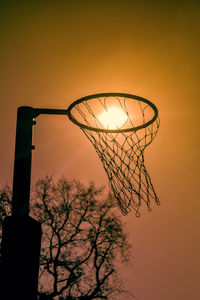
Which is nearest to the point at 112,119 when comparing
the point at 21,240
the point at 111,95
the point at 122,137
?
the point at 122,137

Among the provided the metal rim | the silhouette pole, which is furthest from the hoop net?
the silhouette pole

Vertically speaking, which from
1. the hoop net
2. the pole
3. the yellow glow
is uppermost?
the yellow glow

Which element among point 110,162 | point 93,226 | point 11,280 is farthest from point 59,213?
point 11,280

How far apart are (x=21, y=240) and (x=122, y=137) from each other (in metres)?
2.05

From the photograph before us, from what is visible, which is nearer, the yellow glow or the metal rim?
the metal rim

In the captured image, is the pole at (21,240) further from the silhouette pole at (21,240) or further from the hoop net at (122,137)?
the hoop net at (122,137)

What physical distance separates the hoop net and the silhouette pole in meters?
0.87

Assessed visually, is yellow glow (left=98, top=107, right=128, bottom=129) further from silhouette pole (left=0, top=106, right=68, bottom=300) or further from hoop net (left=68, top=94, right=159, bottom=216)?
silhouette pole (left=0, top=106, right=68, bottom=300)

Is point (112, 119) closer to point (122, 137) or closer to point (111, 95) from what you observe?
point (122, 137)

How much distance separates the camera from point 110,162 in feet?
12.1

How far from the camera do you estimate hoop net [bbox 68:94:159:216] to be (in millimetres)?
3613

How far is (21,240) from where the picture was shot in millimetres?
2598

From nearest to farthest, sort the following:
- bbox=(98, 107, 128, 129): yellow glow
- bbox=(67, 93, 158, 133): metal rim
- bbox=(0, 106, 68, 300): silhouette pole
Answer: bbox=(0, 106, 68, 300): silhouette pole → bbox=(67, 93, 158, 133): metal rim → bbox=(98, 107, 128, 129): yellow glow

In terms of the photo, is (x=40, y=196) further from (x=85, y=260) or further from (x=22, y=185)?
(x=22, y=185)
